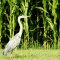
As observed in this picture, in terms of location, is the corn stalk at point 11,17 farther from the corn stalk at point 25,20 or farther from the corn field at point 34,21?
the corn stalk at point 25,20

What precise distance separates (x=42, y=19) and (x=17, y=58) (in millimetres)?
4271

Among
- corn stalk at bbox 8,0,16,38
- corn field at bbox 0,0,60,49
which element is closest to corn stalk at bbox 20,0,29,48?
corn field at bbox 0,0,60,49

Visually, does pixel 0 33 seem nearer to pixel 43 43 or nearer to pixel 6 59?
pixel 43 43

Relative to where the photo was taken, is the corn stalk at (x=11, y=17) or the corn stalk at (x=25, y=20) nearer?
the corn stalk at (x=11, y=17)

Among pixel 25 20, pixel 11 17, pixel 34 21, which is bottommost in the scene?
pixel 34 21

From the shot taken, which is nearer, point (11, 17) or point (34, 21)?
point (11, 17)

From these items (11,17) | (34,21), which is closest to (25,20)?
(11,17)

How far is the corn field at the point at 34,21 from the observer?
11828 millimetres

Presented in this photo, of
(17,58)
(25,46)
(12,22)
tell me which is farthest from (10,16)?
(17,58)

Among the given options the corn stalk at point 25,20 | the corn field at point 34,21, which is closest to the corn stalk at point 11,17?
the corn field at point 34,21

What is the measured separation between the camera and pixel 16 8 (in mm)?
11844

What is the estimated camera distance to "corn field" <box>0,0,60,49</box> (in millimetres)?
11828

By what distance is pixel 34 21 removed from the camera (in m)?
12.9

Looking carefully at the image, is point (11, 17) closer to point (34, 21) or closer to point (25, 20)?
point (25, 20)
